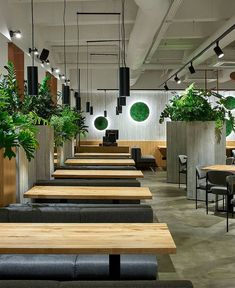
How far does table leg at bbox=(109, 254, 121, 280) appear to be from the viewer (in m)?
3.30

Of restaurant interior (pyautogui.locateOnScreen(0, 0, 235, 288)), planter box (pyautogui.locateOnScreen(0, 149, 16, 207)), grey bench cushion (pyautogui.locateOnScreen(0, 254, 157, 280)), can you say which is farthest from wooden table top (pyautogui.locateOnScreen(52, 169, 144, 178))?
grey bench cushion (pyautogui.locateOnScreen(0, 254, 157, 280))

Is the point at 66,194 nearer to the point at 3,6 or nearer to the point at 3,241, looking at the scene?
the point at 3,241

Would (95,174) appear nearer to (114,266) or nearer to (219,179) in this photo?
(219,179)

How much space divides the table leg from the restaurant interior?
0.01m

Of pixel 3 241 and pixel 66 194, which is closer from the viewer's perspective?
pixel 3 241

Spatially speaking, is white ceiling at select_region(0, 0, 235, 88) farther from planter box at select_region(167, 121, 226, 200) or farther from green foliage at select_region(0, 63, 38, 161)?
green foliage at select_region(0, 63, 38, 161)

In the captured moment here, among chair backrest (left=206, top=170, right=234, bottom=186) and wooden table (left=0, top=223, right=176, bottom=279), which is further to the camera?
chair backrest (left=206, top=170, right=234, bottom=186)

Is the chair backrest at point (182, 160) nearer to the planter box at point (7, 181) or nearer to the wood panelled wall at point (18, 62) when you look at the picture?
the wood panelled wall at point (18, 62)

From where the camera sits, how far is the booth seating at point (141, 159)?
16188 millimetres

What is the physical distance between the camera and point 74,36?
35.9 feet

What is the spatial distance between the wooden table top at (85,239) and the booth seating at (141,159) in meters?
12.7

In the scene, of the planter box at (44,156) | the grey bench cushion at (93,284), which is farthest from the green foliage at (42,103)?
the grey bench cushion at (93,284)

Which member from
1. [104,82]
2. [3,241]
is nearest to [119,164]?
[3,241]

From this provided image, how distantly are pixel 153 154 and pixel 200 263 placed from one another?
12.6m
